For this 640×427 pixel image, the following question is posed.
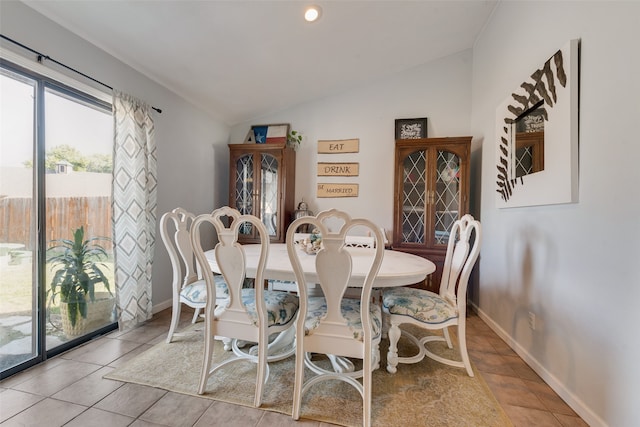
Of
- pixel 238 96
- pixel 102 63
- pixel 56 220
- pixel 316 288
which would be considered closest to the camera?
pixel 56 220

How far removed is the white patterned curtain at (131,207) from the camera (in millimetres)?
2221

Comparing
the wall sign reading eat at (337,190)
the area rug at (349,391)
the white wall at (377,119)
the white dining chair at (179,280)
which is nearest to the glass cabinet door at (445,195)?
the white wall at (377,119)

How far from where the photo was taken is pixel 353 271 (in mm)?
1503

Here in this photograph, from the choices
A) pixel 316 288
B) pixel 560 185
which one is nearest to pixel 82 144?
pixel 316 288

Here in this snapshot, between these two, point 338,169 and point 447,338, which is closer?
point 447,338

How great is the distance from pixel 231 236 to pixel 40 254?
148 centimetres

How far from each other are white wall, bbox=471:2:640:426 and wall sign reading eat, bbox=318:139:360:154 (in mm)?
1743

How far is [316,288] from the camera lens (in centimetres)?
226

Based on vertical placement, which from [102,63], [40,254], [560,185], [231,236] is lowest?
[40,254]

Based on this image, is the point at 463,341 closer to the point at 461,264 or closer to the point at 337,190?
the point at 461,264

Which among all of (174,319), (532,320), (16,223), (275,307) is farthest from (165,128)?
(532,320)

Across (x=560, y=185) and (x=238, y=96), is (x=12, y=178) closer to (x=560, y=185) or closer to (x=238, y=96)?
(x=238, y=96)

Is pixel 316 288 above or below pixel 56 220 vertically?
below

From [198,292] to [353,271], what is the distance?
1.15 meters
